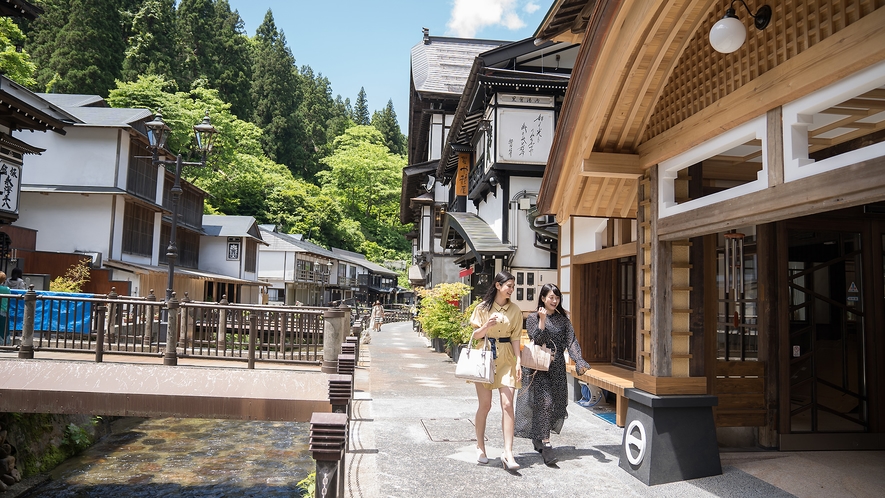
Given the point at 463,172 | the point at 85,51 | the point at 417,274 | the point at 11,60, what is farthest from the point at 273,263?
the point at 463,172

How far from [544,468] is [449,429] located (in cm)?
209

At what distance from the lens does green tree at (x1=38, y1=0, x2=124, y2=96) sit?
1368 inches

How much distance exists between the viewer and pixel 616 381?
7859mm

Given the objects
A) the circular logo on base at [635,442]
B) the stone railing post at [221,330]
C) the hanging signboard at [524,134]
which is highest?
the hanging signboard at [524,134]

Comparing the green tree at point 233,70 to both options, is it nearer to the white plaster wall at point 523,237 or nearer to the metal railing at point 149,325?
the white plaster wall at point 523,237

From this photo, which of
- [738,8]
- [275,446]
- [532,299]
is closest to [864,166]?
[738,8]

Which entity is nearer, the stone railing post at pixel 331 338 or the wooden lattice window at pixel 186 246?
the stone railing post at pixel 331 338

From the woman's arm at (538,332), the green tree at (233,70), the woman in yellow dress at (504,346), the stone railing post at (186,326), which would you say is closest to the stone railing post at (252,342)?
the stone railing post at (186,326)

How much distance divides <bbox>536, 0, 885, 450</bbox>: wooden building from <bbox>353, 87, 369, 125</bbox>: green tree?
66.8m

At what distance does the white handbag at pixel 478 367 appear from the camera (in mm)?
5750

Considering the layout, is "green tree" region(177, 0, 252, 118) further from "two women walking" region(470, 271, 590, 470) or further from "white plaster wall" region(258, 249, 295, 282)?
"two women walking" region(470, 271, 590, 470)

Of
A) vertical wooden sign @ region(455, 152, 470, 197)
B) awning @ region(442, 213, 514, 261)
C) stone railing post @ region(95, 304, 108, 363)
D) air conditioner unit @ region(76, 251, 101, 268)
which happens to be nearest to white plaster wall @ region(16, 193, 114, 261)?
air conditioner unit @ region(76, 251, 101, 268)

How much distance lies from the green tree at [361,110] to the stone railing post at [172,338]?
63.2 m

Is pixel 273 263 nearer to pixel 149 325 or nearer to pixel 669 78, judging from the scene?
pixel 149 325
